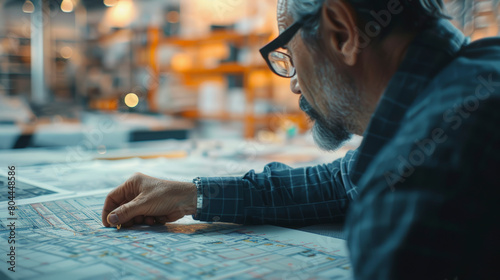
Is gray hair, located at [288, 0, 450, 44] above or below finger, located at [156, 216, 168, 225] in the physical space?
above

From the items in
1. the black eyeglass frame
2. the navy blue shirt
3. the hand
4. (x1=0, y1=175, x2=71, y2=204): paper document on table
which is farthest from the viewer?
(x1=0, y1=175, x2=71, y2=204): paper document on table

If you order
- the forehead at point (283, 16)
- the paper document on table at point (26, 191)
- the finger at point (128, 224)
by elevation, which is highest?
the forehead at point (283, 16)

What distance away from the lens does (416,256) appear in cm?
43

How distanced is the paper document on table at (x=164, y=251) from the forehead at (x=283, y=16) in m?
0.40

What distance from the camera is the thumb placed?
2.69 feet

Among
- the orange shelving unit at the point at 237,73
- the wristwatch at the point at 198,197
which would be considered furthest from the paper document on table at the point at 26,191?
the orange shelving unit at the point at 237,73

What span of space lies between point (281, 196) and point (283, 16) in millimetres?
382

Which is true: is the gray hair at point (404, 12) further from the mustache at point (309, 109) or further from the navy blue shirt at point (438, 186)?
the mustache at point (309, 109)

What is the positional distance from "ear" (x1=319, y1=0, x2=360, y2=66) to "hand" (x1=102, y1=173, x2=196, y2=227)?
414mm

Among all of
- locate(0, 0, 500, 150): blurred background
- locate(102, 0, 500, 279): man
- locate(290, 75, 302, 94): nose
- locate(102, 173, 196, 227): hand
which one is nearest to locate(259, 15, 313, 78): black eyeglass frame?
locate(102, 0, 500, 279): man

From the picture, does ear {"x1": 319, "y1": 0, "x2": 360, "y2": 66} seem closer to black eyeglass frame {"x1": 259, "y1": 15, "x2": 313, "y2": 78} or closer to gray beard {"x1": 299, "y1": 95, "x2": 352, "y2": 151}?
black eyeglass frame {"x1": 259, "y1": 15, "x2": 313, "y2": 78}

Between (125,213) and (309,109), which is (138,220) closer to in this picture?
(125,213)

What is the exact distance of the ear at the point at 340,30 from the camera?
2.14 ft

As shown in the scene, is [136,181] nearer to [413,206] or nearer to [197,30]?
[413,206]
